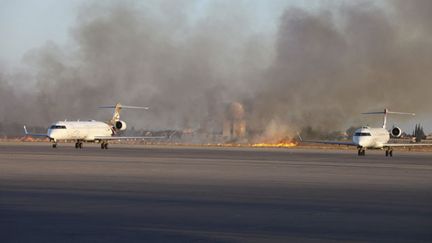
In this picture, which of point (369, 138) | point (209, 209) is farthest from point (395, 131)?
point (209, 209)

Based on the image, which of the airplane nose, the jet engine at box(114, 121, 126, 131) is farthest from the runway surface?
the jet engine at box(114, 121, 126, 131)

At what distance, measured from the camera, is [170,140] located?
120562 millimetres

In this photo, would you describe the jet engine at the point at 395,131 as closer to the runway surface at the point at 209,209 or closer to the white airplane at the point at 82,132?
the white airplane at the point at 82,132

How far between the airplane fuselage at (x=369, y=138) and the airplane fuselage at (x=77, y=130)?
29.6 meters

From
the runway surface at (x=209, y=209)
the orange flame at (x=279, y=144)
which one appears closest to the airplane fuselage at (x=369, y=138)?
the orange flame at (x=279, y=144)

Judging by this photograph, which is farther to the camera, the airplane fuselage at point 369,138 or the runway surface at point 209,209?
the airplane fuselage at point 369,138

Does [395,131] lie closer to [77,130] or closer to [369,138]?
[369,138]

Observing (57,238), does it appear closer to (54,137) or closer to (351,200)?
(351,200)

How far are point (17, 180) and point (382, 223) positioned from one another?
1646 cm

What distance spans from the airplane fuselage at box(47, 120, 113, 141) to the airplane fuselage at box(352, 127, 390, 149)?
29.6 metres

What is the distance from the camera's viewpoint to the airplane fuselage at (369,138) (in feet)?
270

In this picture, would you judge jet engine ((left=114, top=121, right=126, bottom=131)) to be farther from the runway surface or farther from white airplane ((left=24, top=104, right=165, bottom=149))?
the runway surface

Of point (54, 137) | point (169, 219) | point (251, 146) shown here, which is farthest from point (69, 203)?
point (251, 146)

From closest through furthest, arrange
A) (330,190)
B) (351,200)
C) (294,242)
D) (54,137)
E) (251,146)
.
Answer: (294,242)
(351,200)
(330,190)
(54,137)
(251,146)
